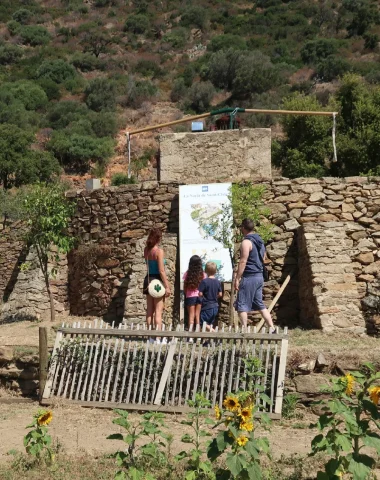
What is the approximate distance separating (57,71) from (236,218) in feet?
121

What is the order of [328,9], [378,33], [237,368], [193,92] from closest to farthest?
[237,368], [193,92], [378,33], [328,9]

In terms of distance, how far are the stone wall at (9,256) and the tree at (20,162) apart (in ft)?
44.0

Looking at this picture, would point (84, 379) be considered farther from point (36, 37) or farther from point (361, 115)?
point (36, 37)

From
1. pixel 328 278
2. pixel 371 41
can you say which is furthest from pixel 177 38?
pixel 328 278

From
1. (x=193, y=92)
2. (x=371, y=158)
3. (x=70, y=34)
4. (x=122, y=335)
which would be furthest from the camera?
(x=70, y=34)

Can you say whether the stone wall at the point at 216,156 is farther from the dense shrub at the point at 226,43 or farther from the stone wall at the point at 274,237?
the dense shrub at the point at 226,43

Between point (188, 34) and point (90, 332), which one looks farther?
point (188, 34)

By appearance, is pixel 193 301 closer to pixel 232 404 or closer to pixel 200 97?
pixel 232 404

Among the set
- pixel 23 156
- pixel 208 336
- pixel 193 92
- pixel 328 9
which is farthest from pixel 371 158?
pixel 328 9

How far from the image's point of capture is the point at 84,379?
21.6 ft

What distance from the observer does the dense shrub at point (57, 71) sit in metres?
43.0

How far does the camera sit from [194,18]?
51094mm

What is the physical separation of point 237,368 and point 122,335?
4.09 ft

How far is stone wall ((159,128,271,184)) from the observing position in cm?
1074
